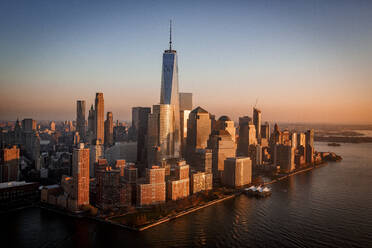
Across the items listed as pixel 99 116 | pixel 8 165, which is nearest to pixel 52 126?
pixel 99 116

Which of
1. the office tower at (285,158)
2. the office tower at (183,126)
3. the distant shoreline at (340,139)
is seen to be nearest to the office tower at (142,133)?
the office tower at (183,126)

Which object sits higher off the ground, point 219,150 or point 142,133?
point 142,133

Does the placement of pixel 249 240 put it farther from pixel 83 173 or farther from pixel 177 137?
pixel 177 137

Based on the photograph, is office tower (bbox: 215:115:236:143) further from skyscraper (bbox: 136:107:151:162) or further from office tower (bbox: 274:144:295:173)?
skyscraper (bbox: 136:107:151:162)

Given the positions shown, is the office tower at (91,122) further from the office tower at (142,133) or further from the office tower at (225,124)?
the office tower at (225,124)

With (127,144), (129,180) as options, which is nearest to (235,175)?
(129,180)

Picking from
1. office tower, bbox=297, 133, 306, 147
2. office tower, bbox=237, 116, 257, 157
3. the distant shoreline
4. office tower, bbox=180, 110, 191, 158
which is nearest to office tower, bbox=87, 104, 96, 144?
office tower, bbox=180, 110, 191, 158

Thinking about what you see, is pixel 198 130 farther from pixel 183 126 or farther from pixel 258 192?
pixel 258 192
